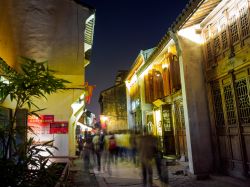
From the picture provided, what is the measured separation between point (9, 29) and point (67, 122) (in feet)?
22.1

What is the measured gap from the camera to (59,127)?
15969mm

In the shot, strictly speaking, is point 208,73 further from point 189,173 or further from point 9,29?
point 9,29

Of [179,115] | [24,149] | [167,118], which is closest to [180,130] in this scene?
[179,115]

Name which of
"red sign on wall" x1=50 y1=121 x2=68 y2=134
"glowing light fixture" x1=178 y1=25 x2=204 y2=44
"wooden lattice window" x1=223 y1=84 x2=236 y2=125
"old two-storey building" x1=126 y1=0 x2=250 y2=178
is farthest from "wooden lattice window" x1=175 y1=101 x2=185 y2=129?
"red sign on wall" x1=50 y1=121 x2=68 y2=134

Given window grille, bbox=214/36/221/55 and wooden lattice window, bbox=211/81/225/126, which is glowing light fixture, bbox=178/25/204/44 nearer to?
window grille, bbox=214/36/221/55

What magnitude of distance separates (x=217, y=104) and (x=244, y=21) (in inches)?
148

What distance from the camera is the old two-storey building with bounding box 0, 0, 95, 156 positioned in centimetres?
1572

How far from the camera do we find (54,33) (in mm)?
16766

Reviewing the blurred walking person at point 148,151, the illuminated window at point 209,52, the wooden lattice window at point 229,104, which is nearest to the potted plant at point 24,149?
the blurred walking person at point 148,151

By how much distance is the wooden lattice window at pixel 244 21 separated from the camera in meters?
9.33

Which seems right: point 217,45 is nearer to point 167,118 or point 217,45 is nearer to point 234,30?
point 234,30

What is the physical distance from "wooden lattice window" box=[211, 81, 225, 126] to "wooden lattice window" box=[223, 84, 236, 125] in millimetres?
512

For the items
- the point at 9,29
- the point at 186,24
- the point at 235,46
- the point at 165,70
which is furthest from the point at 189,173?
the point at 9,29

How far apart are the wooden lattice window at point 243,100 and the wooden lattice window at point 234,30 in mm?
1687
